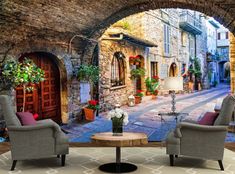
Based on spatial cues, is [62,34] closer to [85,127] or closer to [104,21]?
[104,21]

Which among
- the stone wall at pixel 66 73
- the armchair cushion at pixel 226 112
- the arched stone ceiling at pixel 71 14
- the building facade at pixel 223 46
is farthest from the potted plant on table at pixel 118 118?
the building facade at pixel 223 46

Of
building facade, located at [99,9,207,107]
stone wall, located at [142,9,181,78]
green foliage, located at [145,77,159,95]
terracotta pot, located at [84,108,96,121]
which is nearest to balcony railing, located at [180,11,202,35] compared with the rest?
building facade, located at [99,9,207,107]

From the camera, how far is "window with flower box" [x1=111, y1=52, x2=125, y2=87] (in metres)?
11.9

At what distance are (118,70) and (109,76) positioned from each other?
5.17ft

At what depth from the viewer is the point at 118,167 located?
13.2 feet

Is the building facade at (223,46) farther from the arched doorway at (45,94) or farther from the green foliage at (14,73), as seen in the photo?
the green foliage at (14,73)

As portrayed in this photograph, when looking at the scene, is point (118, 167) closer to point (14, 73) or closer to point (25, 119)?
point (25, 119)

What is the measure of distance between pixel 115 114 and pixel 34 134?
1.15 meters

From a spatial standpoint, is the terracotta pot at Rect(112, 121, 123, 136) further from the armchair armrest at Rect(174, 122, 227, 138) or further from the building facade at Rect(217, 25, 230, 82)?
the building facade at Rect(217, 25, 230, 82)

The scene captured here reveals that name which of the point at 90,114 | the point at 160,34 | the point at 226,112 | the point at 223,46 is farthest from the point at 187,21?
the point at 223,46

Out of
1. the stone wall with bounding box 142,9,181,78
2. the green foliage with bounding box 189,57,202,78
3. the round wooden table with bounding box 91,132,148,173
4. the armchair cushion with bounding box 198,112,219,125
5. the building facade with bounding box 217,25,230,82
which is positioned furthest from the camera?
the building facade with bounding box 217,25,230,82

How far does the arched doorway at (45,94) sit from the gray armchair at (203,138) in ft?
13.7

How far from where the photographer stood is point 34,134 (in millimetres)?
4102

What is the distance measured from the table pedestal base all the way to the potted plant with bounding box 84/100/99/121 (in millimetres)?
4386
